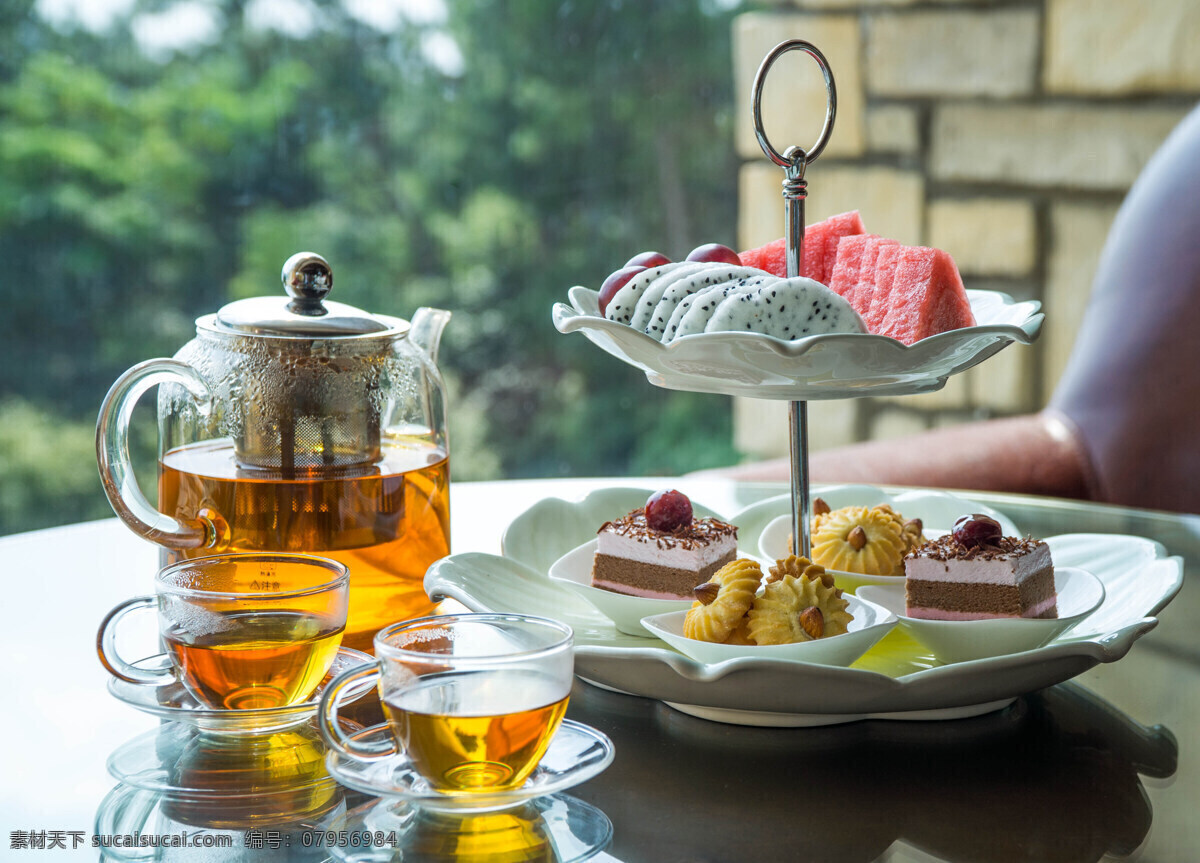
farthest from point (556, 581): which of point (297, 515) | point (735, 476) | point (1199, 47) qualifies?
point (1199, 47)

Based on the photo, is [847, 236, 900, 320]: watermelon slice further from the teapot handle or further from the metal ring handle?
the teapot handle

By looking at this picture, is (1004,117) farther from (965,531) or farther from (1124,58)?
(965,531)

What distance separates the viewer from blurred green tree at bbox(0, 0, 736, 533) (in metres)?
3.15

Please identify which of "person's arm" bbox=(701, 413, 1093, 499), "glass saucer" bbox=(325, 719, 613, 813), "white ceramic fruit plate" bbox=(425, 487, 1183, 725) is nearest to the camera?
"glass saucer" bbox=(325, 719, 613, 813)

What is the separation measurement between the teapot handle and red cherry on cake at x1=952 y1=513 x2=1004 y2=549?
45 centimetres

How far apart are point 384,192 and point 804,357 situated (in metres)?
2.94

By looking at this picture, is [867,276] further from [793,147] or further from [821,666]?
[821,666]

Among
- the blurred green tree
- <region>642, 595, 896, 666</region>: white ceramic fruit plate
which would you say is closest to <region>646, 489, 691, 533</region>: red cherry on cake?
Result: <region>642, 595, 896, 666</region>: white ceramic fruit plate

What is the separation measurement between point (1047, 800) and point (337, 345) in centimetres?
47

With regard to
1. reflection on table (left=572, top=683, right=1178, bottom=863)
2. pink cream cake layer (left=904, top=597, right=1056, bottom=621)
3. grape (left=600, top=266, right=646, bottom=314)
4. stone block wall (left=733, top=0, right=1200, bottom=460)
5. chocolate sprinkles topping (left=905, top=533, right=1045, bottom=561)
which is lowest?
reflection on table (left=572, top=683, right=1178, bottom=863)

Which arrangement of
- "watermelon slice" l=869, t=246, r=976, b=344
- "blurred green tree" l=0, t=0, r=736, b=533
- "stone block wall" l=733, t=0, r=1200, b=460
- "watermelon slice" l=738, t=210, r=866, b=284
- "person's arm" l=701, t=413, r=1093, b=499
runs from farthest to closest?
"blurred green tree" l=0, t=0, r=736, b=533 < "stone block wall" l=733, t=0, r=1200, b=460 < "person's arm" l=701, t=413, r=1093, b=499 < "watermelon slice" l=738, t=210, r=866, b=284 < "watermelon slice" l=869, t=246, r=976, b=344

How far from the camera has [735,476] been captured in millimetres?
1420

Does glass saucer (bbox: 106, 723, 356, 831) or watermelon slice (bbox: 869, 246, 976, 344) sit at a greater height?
watermelon slice (bbox: 869, 246, 976, 344)

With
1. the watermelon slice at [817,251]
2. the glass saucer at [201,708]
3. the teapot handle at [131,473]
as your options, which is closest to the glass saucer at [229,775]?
the glass saucer at [201,708]
